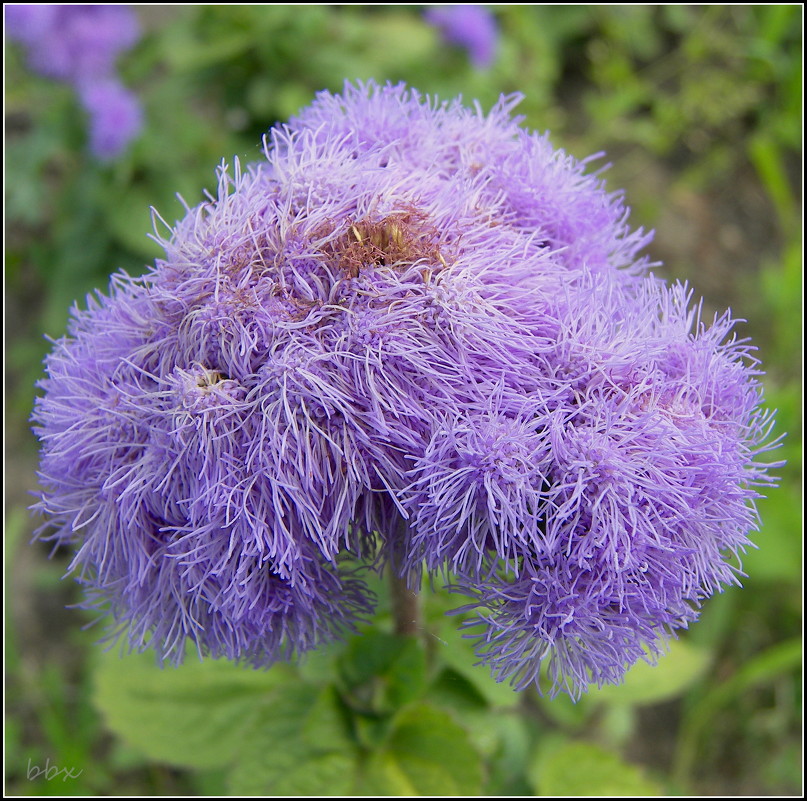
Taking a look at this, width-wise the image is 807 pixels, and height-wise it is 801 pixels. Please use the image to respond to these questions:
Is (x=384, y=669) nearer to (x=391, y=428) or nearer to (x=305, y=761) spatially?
(x=305, y=761)

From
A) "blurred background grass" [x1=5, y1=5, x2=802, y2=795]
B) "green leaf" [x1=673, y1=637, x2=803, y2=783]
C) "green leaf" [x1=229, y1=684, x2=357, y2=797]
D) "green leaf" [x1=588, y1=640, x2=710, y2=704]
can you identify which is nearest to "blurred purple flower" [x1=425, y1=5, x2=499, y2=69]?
"blurred background grass" [x1=5, y1=5, x2=802, y2=795]

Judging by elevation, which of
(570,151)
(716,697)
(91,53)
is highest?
(570,151)

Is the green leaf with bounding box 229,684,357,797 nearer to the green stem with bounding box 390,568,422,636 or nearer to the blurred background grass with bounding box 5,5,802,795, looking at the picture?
the green stem with bounding box 390,568,422,636

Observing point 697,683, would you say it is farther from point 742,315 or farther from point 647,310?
point 647,310

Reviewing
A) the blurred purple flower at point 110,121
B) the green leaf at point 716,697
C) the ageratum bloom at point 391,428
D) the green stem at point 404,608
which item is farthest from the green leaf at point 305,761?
the blurred purple flower at point 110,121

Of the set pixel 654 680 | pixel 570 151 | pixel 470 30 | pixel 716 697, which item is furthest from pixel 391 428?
pixel 570 151

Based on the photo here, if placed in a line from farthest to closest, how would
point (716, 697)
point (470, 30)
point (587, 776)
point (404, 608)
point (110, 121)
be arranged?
point (470, 30), point (110, 121), point (716, 697), point (587, 776), point (404, 608)

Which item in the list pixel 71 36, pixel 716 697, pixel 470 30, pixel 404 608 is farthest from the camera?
pixel 470 30
